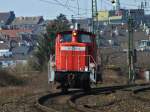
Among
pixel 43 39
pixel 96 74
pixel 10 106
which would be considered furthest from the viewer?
pixel 43 39

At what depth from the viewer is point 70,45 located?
25.8m

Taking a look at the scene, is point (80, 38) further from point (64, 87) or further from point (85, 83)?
point (64, 87)

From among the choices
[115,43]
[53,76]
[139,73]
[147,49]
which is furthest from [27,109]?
[115,43]

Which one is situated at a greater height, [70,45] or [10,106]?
[70,45]

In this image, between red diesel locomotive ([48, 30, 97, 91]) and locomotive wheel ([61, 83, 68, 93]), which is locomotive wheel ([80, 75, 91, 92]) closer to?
red diesel locomotive ([48, 30, 97, 91])

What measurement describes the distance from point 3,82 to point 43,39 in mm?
28182

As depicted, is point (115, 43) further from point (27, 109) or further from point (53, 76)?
point (27, 109)

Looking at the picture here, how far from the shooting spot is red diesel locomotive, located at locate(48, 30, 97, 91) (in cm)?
2527

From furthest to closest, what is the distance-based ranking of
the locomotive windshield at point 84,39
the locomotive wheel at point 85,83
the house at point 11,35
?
the house at point 11,35, the locomotive windshield at point 84,39, the locomotive wheel at point 85,83

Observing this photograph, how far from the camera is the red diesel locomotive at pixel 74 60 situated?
25.3 m

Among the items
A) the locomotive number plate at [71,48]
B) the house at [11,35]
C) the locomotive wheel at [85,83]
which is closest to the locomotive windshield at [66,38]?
the locomotive number plate at [71,48]

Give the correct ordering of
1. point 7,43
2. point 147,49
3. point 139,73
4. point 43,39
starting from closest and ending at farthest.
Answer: point 139,73 → point 43,39 → point 147,49 → point 7,43

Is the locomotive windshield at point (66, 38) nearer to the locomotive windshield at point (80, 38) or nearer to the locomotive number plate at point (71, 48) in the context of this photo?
the locomotive windshield at point (80, 38)

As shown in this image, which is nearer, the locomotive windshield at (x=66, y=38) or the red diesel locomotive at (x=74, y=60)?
the red diesel locomotive at (x=74, y=60)
